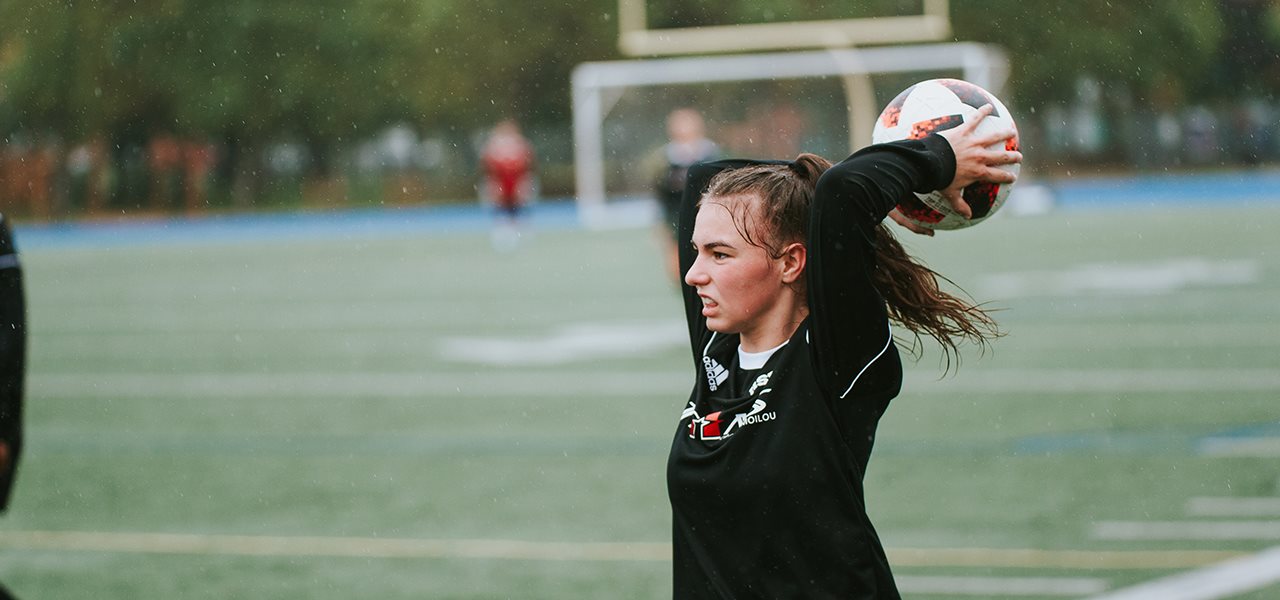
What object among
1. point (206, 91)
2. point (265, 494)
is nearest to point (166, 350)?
point (265, 494)

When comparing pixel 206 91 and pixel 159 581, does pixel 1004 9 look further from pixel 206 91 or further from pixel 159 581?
pixel 159 581

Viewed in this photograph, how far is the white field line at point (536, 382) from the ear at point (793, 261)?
6496mm

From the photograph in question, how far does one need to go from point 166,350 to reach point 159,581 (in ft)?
24.2

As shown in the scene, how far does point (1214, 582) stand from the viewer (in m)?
5.11

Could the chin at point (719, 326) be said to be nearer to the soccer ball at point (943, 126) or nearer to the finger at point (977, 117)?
the soccer ball at point (943, 126)

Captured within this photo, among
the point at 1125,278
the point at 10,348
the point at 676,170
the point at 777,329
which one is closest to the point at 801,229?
the point at 777,329

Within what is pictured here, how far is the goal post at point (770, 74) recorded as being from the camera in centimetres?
2833

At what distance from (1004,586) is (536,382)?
5.15 meters

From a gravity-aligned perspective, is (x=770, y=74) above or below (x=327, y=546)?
below

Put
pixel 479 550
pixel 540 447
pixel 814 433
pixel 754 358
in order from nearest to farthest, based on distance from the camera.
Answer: pixel 814 433
pixel 754 358
pixel 479 550
pixel 540 447

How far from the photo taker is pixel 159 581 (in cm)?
561

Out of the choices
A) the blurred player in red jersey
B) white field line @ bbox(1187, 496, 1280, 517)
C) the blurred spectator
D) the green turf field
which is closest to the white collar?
the green turf field

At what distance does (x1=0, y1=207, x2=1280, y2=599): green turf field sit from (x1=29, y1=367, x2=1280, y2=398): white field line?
1.5 inches

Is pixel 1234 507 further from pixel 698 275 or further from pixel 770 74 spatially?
pixel 770 74
